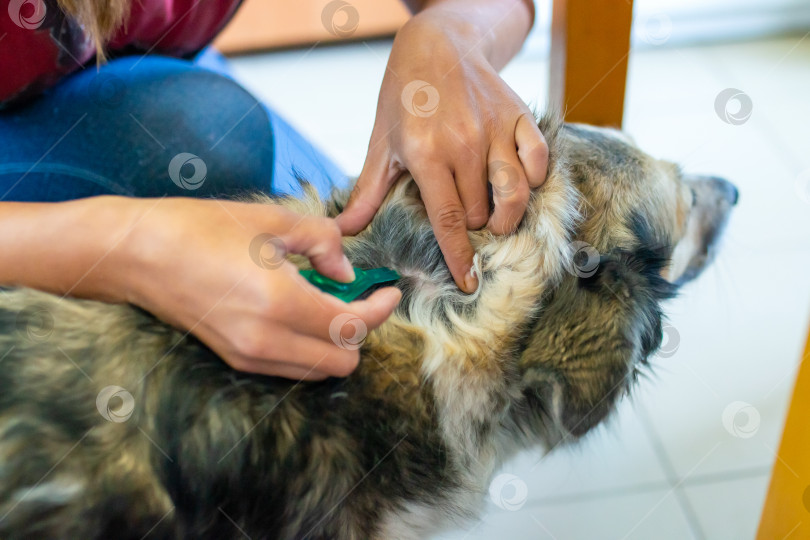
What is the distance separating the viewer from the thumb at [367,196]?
31.4 inches

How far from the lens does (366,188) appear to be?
817 millimetres

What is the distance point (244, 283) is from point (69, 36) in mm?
702

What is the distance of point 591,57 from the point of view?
1.08 meters

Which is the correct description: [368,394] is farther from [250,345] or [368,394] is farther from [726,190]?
[726,190]

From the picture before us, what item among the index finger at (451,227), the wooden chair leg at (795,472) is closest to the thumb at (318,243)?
the index finger at (451,227)

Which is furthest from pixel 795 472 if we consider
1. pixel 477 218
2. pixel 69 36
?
pixel 69 36

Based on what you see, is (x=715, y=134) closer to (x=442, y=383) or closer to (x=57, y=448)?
(x=442, y=383)

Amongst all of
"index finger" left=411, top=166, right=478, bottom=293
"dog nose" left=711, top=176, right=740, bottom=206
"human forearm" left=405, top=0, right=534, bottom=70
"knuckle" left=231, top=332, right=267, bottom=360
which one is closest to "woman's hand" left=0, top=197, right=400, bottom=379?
"knuckle" left=231, top=332, right=267, bottom=360

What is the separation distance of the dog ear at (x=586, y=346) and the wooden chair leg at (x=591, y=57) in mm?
411

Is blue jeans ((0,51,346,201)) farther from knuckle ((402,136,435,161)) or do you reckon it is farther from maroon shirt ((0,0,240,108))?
knuckle ((402,136,435,161))

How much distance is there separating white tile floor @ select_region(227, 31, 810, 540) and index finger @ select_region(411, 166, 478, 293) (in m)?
0.23

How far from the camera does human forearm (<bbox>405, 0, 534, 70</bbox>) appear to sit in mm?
962

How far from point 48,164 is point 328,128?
4.10ft

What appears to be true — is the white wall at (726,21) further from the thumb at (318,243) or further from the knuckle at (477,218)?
the thumb at (318,243)
